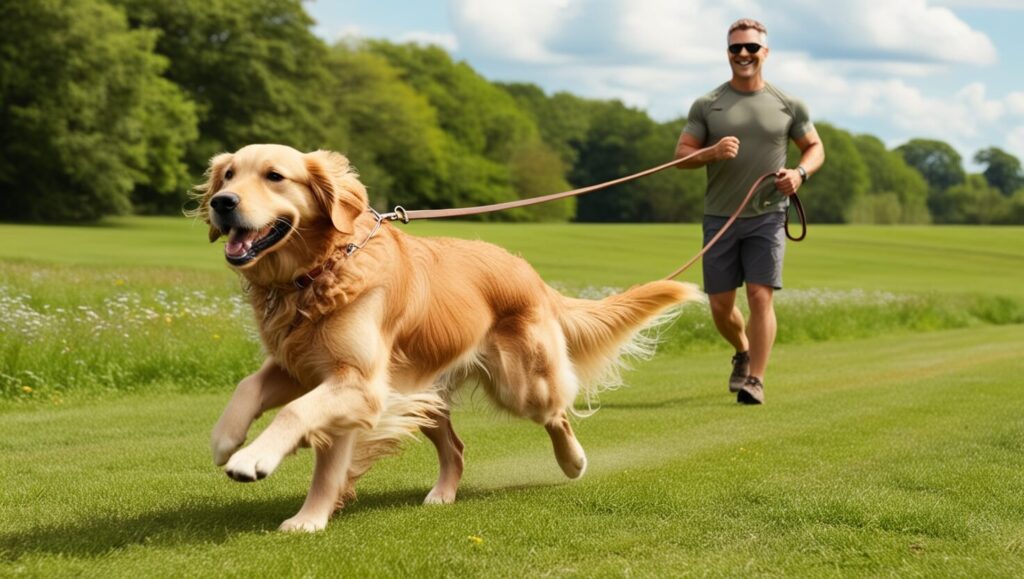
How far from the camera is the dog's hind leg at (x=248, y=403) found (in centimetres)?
477

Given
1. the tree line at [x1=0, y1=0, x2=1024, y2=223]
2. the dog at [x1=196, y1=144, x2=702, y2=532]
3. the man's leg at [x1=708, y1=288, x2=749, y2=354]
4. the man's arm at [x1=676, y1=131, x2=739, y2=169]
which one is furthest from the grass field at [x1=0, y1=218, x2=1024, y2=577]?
the tree line at [x1=0, y1=0, x2=1024, y2=223]

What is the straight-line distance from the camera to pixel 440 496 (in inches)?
224

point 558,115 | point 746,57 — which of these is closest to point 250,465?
point 746,57

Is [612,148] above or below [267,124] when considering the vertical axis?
below

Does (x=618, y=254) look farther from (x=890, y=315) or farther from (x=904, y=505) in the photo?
(x=904, y=505)

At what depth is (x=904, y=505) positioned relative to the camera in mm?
5133

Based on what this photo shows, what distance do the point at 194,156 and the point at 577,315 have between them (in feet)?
193

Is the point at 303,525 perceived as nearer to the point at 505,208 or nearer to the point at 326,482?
the point at 326,482

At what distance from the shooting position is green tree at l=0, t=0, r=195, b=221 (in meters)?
49.7

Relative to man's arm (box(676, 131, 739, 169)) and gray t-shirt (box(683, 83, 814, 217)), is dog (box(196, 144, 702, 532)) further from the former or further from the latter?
gray t-shirt (box(683, 83, 814, 217))

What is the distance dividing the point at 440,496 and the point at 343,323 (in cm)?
123

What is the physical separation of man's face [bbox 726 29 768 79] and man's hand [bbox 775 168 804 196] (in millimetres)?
815

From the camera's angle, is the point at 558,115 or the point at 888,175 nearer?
the point at 558,115

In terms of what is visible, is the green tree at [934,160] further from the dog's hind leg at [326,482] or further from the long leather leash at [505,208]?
the dog's hind leg at [326,482]
